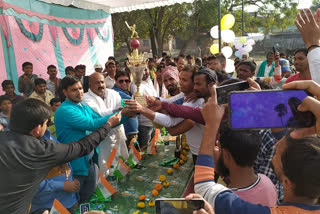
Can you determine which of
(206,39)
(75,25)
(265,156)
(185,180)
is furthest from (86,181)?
(206,39)

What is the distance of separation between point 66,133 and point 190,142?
126 centimetres

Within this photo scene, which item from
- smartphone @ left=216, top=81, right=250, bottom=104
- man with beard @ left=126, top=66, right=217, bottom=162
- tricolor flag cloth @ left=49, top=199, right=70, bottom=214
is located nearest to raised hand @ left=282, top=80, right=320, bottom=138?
smartphone @ left=216, top=81, right=250, bottom=104

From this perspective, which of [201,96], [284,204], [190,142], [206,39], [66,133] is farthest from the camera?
[206,39]

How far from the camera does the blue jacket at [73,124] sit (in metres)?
2.49

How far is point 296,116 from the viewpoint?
0.97m

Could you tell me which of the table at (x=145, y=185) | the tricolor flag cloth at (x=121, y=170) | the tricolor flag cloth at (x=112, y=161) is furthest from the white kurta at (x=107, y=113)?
the table at (x=145, y=185)

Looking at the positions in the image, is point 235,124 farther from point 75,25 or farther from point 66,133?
point 75,25

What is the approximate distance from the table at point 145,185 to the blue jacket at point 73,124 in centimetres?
41

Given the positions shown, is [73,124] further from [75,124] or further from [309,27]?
[309,27]

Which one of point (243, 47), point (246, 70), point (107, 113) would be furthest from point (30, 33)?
point (243, 47)

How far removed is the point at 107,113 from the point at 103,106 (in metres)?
0.15

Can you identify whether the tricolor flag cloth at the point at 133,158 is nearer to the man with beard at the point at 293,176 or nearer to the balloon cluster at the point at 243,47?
the man with beard at the point at 293,176

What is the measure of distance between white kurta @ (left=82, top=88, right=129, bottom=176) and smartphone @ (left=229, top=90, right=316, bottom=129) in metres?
2.33

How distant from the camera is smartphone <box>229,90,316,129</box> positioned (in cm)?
97
